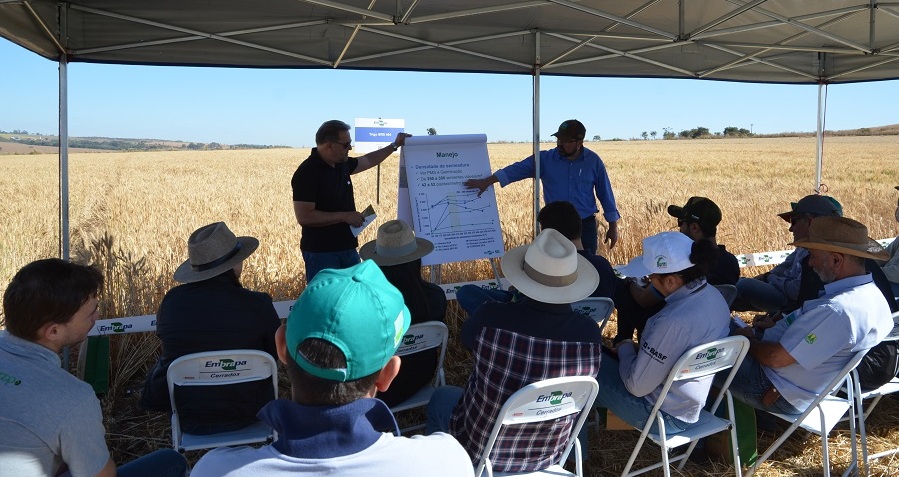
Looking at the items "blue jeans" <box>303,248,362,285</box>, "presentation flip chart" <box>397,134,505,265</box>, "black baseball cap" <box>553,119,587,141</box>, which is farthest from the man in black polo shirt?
"black baseball cap" <box>553,119,587,141</box>

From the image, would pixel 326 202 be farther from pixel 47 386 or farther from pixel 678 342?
pixel 47 386

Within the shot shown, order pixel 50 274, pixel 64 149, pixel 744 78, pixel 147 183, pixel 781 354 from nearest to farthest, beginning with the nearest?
pixel 50 274 → pixel 781 354 → pixel 64 149 → pixel 744 78 → pixel 147 183

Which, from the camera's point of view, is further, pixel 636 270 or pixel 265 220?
pixel 265 220

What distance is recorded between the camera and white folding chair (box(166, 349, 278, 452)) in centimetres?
282

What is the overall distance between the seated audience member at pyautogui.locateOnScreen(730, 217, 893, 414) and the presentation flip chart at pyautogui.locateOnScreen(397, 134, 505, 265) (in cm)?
260

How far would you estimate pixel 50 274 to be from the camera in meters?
2.19

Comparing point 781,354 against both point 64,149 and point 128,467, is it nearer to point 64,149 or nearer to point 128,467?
point 128,467

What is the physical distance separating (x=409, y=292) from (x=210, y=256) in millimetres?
1019

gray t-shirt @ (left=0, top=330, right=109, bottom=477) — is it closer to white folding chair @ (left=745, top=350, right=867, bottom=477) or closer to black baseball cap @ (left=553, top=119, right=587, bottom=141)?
white folding chair @ (left=745, top=350, right=867, bottom=477)

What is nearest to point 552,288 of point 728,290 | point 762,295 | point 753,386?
point 753,386

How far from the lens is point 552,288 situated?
2.71 m

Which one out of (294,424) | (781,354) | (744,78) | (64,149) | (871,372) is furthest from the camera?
(744,78)

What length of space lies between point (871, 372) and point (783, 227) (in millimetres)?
7515

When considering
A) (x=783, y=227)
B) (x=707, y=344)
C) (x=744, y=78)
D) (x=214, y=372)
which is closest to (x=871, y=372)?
(x=707, y=344)
